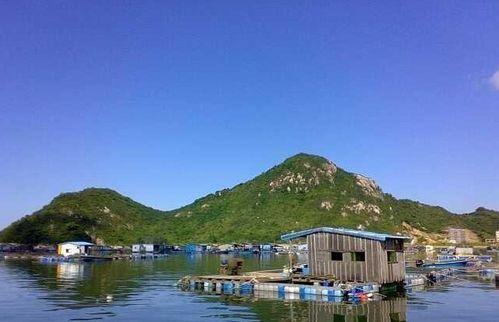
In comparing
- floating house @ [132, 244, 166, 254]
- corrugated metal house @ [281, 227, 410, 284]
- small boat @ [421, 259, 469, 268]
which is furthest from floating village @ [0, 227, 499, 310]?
floating house @ [132, 244, 166, 254]

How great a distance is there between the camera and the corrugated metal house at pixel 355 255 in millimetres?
48469

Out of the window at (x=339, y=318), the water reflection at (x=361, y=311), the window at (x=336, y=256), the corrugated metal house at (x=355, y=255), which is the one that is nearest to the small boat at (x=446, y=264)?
Result: the corrugated metal house at (x=355, y=255)

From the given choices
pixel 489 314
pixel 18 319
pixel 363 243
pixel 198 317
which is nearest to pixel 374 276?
pixel 363 243

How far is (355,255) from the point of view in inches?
1948

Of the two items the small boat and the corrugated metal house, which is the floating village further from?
the small boat

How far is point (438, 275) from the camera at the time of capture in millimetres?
69188

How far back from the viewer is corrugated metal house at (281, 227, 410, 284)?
4847 centimetres

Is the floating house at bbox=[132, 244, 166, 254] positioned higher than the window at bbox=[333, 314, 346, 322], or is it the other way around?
the floating house at bbox=[132, 244, 166, 254]

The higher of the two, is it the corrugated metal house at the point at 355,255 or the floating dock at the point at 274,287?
the corrugated metal house at the point at 355,255

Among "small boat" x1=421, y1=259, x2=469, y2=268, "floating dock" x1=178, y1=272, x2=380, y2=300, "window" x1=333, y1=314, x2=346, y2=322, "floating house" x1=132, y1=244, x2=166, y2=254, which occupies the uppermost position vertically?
"floating house" x1=132, y1=244, x2=166, y2=254

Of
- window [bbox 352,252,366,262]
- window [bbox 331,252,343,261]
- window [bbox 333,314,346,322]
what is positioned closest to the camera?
window [bbox 333,314,346,322]

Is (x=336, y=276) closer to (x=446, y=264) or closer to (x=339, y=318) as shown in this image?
(x=339, y=318)

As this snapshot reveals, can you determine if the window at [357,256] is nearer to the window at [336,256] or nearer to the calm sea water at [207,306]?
the window at [336,256]

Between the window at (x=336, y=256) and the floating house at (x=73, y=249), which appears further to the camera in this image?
the floating house at (x=73, y=249)
